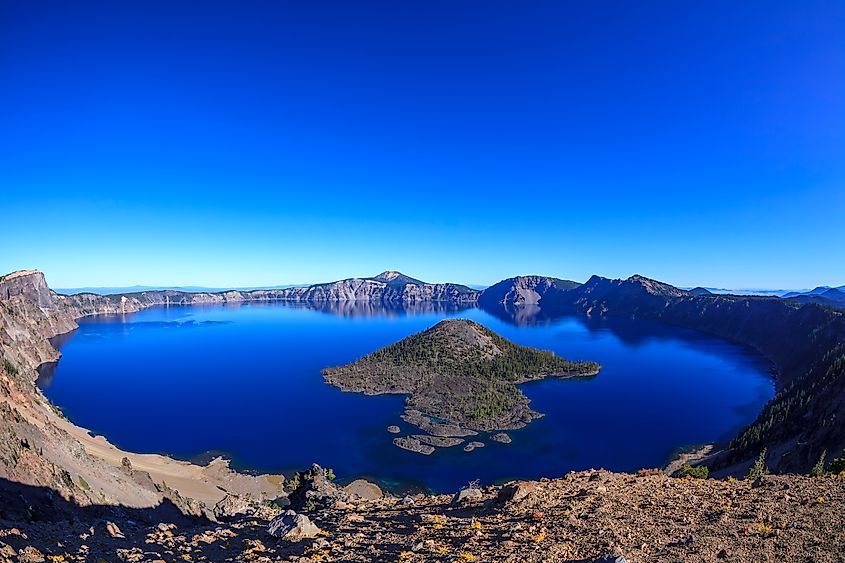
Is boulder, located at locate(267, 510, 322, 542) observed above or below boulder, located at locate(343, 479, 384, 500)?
above

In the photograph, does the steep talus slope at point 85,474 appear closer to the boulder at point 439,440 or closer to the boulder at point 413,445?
the boulder at point 413,445

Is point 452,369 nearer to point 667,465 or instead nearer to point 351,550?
point 667,465

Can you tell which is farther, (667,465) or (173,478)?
(667,465)

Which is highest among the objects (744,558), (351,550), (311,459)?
(744,558)

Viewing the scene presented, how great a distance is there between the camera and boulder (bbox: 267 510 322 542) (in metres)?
19.6

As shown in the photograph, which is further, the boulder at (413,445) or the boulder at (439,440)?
the boulder at (439,440)

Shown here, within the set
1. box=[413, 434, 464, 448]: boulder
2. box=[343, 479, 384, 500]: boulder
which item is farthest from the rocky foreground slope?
box=[413, 434, 464, 448]: boulder

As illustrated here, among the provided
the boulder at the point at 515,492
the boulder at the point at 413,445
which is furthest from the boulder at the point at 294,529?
the boulder at the point at 413,445

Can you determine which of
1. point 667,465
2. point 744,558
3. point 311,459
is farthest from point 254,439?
point 744,558

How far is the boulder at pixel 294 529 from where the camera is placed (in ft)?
64.5

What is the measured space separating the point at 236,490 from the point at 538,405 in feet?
277

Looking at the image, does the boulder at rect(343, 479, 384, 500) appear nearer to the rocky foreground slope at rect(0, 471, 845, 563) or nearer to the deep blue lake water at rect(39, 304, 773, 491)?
the deep blue lake water at rect(39, 304, 773, 491)

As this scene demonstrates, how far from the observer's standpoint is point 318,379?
152625mm

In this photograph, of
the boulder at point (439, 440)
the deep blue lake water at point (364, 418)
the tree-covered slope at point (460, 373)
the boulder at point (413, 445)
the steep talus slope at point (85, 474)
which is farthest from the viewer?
the tree-covered slope at point (460, 373)
